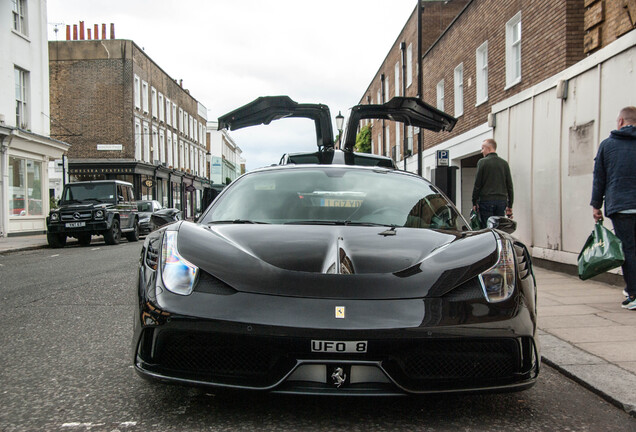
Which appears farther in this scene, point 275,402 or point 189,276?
point 275,402

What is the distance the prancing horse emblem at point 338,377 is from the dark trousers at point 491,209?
22.5ft

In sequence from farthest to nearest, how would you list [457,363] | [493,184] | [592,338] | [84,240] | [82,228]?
[84,240] → [82,228] → [493,184] → [592,338] → [457,363]

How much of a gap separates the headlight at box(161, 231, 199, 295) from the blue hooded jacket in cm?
421

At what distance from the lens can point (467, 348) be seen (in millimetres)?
2352

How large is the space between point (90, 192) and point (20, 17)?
9357 mm

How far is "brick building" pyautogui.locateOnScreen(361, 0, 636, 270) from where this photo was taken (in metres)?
7.73

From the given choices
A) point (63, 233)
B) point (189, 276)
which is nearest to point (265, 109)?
point (189, 276)

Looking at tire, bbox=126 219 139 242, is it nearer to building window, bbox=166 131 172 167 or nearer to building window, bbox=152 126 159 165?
building window, bbox=152 126 159 165

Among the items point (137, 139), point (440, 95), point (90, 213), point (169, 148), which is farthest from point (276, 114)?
point (169, 148)

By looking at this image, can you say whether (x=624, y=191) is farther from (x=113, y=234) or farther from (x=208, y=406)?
(x=113, y=234)

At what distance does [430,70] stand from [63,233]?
14.1m

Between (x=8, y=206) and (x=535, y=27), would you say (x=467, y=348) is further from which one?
(x=8, y=206)

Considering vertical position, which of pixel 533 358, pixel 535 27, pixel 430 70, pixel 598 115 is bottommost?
pixel 533 358

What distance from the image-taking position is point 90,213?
1641cm
